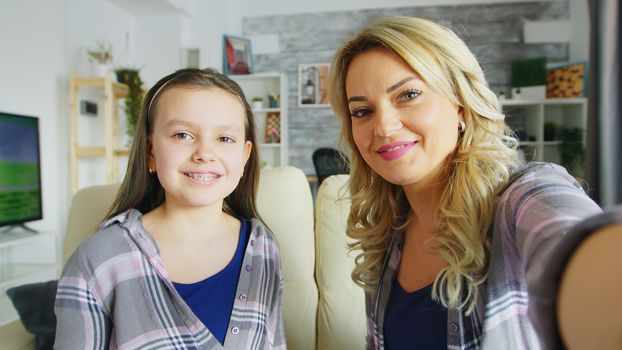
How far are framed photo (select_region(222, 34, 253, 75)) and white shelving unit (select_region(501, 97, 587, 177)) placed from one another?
305 cm

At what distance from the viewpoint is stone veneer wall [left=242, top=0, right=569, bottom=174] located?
4656 mm

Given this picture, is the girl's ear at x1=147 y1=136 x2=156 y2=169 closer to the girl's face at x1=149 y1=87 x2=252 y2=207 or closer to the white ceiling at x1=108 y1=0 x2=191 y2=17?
the girl's face at x1=149 y1=87 x2=252 y2=207

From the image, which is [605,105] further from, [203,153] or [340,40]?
[203,153]

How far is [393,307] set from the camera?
899 millimetres

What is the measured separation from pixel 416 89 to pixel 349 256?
739mm

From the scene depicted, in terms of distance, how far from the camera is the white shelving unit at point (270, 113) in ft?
15.7

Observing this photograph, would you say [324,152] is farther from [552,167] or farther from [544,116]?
[552,167]

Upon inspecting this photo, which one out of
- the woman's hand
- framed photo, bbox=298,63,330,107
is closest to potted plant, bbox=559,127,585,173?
framed photo, bbox=298,63,330,107

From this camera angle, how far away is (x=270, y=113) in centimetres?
491

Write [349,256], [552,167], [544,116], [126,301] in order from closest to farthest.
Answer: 1. [552,167]
2. [126,301]
3. [349,256]
4. [544,116]

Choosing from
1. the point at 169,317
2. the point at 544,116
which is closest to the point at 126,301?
the point at 169,317

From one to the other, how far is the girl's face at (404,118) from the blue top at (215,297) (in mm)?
481

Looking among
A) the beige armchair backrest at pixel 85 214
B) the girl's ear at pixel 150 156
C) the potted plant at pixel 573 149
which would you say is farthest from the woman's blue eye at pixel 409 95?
the potted plant at pixel 573 149

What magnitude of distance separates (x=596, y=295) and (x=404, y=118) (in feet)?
1.65
